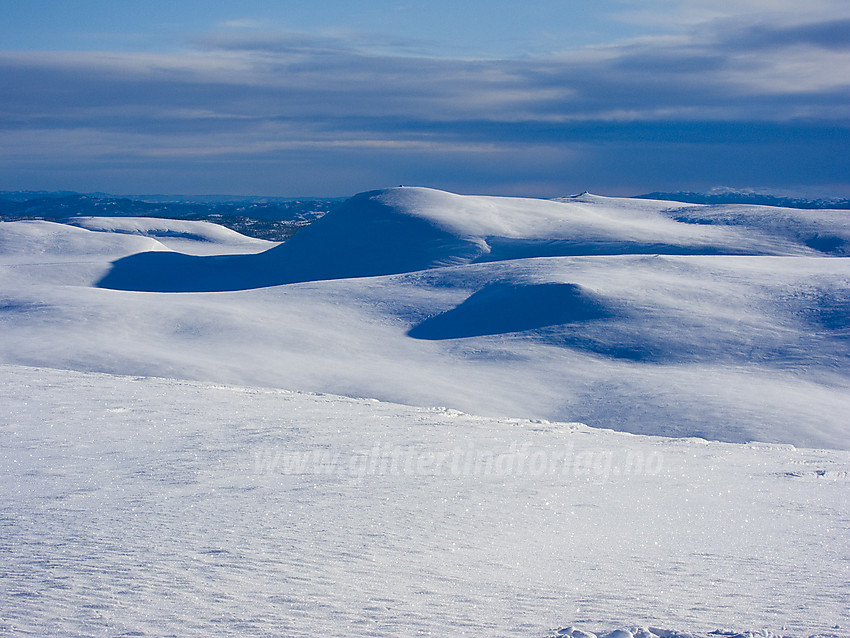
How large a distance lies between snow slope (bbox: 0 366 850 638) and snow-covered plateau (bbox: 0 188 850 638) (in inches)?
1.1

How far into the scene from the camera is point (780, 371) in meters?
20.5

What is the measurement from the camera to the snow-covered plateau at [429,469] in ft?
14.9

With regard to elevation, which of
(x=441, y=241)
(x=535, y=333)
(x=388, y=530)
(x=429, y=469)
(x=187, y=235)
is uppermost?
(x=441, y=241)

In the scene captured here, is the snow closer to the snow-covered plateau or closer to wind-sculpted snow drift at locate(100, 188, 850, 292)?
wind-sculpted snow drift at locate(100, 188, 850, 292)

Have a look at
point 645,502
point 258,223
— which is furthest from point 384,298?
point 258,223

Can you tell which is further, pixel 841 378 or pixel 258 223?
pixel 258 223

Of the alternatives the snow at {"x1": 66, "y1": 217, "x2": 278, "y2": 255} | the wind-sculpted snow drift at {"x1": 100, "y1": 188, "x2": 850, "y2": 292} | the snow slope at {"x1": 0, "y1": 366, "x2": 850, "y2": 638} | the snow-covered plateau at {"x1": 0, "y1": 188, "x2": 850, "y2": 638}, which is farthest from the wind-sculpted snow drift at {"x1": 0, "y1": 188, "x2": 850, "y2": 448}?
the snow at {"x1": 66, "y1": 217, "x2": 278, "y2": 255}

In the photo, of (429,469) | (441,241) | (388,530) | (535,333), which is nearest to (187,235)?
(441,241)

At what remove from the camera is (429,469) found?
312 inches

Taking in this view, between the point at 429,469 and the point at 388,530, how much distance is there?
2.02 metres

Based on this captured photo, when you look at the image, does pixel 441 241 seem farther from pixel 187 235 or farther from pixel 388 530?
pixel 187 235

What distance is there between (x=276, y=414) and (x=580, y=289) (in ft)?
61.1

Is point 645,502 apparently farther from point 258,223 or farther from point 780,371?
point 258,223

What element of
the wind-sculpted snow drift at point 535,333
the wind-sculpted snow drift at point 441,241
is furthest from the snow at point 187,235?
the wind-sculpted snow drift at point 535,333
